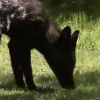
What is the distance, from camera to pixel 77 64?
808 centimetres

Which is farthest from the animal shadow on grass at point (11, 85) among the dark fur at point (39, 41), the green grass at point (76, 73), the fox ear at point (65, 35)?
the fox ear at point (65, 35)

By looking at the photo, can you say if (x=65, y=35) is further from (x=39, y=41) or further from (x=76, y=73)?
(x=76, y=73)

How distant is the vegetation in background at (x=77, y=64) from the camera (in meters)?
5.72

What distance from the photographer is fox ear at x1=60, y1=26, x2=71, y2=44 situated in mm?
5949

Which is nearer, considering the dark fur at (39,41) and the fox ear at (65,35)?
the fox ear at (65,35)

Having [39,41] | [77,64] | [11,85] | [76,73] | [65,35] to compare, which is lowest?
[77,64]

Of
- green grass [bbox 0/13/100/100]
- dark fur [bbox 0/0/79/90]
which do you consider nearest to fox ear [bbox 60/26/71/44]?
dark fur [bbox 0/0/79/90]

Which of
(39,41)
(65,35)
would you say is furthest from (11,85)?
(65,35)

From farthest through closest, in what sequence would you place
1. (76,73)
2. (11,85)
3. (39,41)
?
(76,73), (11,85), (39,41)

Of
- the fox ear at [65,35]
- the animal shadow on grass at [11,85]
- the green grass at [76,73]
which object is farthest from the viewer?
the animal shadow on grass at [11,85]

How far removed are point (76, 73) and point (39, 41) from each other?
4.51 feet

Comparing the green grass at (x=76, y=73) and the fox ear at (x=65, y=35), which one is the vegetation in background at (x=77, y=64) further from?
the fox ear at (x=65, y=35)

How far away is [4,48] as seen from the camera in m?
9.60

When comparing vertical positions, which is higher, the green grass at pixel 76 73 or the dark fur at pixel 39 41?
the dark fur at pixel 39 41
